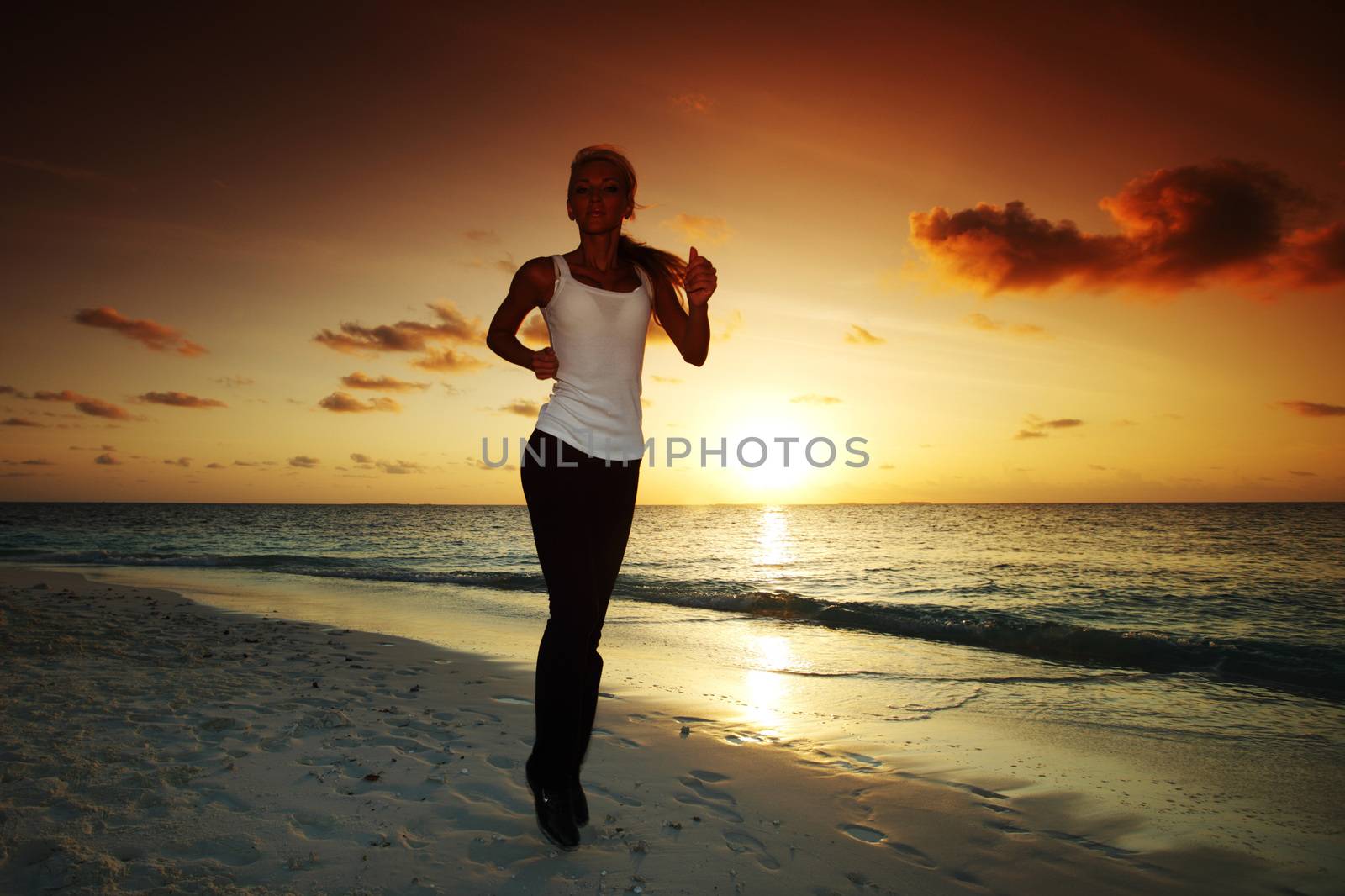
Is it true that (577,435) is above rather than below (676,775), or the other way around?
above

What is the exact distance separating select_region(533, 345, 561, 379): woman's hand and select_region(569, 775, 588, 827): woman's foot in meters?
1.47

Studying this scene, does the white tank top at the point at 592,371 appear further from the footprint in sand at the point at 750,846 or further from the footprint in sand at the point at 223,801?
the footprint in sand at the point at 223,801

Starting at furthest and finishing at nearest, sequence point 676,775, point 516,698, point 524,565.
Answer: point 524,565
point 516,698
point 676,775

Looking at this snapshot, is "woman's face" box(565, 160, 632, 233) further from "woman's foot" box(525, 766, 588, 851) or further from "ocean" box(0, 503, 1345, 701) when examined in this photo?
"ocean" box(0, 503, 1345, 701)

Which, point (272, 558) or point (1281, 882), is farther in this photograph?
point (272, 558)

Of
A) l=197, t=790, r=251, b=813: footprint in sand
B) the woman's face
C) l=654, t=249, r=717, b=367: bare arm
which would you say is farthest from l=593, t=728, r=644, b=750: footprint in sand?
the woman's face

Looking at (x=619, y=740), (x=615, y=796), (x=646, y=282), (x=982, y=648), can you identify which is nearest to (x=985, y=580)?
(x=982, y=648)

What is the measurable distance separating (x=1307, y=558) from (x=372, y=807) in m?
29.9

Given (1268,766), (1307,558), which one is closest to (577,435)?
(1268,766)

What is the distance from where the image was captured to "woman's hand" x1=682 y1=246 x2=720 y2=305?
8.37 ft

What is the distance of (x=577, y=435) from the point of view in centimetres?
239

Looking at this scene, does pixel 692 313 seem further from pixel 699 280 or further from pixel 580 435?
pixel 580 435

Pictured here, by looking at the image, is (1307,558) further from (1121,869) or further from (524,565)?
(1121,869)

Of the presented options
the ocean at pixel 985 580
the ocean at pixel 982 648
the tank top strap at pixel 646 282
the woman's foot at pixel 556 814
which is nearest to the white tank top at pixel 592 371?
the tank top strap at pixel 646 282
